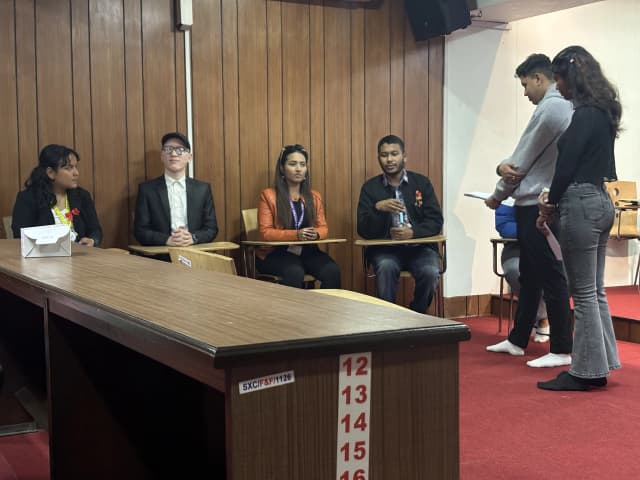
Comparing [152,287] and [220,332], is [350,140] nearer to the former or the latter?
[152,287]

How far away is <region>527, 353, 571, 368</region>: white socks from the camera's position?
423 cm

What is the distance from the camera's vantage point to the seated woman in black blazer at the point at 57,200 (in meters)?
4.60

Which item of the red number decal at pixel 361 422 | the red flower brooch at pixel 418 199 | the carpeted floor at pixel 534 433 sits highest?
the red flower brooch at pixel 418 199

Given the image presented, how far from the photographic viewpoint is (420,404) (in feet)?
4.63

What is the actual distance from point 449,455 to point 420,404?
0.40 feet

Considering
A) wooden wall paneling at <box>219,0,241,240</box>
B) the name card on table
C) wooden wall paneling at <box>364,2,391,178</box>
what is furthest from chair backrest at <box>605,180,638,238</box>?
the name card on table

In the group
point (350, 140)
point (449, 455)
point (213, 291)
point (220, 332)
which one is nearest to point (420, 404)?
point (449, 455)

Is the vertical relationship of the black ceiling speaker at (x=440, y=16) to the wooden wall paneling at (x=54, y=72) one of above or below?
above

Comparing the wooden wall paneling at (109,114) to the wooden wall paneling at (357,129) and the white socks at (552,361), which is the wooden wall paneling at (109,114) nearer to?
the wooden wall paneling at (357,129)

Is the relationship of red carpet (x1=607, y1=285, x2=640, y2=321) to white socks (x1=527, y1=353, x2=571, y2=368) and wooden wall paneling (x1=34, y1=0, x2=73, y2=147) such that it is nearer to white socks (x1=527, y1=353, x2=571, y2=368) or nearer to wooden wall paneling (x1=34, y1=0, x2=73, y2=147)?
white socks (x1=527, y1=353, x2=571, y2=368)

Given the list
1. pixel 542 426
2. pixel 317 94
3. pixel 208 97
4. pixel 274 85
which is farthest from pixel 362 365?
pixel 317 94

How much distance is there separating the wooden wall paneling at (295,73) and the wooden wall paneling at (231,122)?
1.17ft

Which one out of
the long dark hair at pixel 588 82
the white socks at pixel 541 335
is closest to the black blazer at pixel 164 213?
the white socks at pixel 541 335

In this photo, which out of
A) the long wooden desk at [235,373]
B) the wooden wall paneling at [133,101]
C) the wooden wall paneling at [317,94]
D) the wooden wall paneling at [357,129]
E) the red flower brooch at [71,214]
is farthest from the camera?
the wooden wall paneling at [357,129]
